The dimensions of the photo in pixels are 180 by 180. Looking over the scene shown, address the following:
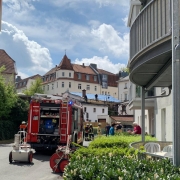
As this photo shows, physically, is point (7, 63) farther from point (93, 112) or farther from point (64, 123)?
point (64, 123)

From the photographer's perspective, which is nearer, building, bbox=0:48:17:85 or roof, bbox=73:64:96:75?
building, bbox=0:48:17:85

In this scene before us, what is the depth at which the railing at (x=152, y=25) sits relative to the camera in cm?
605

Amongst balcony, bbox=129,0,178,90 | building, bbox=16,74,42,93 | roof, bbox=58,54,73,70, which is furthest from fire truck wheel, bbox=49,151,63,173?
building, bbox=16,74,42,93

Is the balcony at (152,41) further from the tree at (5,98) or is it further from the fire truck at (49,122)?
the tree at (5,98)

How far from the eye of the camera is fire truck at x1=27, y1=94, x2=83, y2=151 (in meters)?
16.0

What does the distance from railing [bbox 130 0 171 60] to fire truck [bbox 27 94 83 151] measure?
8.93 meters

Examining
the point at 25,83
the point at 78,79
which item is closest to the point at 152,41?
the point at 78,79

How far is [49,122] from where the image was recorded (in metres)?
17.0

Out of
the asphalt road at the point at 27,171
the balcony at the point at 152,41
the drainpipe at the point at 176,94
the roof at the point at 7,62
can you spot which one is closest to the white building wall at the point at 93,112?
the roof at the point at 7,62

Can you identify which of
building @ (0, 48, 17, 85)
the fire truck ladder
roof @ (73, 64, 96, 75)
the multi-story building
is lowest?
the fire truck ladder

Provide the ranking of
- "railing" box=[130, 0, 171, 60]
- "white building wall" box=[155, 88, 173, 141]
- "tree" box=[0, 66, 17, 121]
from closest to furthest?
"railing" box=[130, 0, 171, 60] → "white building wall" box=[155, 88, 173, 141] → "tree" box=[0, 66, 17, 121]

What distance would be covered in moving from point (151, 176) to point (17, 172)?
25.6 feet

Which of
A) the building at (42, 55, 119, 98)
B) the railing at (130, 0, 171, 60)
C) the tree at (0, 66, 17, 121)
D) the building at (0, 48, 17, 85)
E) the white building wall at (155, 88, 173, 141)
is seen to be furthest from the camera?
the building at (42, 55, 119, 98)

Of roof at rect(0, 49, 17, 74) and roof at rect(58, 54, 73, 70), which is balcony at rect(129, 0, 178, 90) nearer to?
roof at rect(0, 49, 17, 74)
